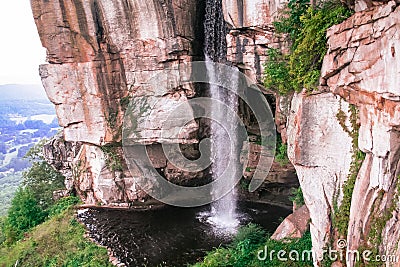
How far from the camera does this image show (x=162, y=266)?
9.88 m

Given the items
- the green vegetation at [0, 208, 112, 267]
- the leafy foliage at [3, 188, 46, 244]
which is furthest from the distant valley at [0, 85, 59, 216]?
the green vegetation at [0, 208, 112, 267]

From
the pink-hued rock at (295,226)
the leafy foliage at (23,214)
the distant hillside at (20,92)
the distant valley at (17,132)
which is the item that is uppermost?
the pink-hued rock at (295,226)

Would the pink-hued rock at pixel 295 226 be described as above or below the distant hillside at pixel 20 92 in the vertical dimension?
above

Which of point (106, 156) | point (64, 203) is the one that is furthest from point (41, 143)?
point (106, 156)

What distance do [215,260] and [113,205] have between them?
6.81 m

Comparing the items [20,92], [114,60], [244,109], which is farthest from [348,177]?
[20,92]

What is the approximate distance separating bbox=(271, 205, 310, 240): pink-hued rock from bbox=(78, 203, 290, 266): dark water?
2174 mm

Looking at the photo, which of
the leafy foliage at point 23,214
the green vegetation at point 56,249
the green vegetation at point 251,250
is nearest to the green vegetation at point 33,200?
the leafy foliage at point 23,214

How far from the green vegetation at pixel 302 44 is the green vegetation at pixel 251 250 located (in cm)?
400

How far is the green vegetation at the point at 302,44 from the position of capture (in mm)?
6855

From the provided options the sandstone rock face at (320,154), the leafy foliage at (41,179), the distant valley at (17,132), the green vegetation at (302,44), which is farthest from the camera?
the distant valley at (17,132)

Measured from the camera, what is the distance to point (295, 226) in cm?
915

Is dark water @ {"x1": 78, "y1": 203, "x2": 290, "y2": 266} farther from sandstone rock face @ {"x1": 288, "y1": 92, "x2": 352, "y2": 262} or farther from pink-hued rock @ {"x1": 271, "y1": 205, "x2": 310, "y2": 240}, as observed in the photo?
sandstone rock face @ {"x1": 288, "y1": 92, "x2": 352, "y2": 262}

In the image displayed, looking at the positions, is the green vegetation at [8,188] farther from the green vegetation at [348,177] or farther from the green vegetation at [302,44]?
the green vegetation at [348,177]
